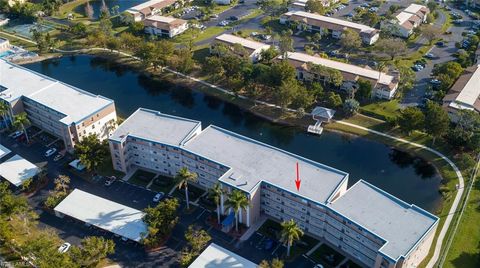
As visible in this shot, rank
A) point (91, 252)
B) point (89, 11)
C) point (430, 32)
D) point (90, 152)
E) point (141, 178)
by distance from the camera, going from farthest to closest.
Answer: point (89, 11) < point (430, 32) < point (141, 178) < point (90, 152) < point (91, 252)

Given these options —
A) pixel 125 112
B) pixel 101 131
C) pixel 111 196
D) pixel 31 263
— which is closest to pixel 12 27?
pixel 125 112

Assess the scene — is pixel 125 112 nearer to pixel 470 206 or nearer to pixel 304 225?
pixel 304 225

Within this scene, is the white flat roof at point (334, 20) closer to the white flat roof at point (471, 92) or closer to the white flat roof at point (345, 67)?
the white flat roof at point (345, 67)

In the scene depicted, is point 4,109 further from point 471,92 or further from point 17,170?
point 471,92

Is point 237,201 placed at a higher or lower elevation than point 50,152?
higher

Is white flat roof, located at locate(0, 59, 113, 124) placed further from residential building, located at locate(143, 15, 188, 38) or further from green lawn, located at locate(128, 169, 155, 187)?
residential building, located at locate(143, 15, 188, 38)

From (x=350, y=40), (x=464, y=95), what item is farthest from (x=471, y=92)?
(x=350, y=40)

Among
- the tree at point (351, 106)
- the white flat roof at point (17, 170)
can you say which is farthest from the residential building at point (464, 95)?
the white flat roof at point (17, 170)
